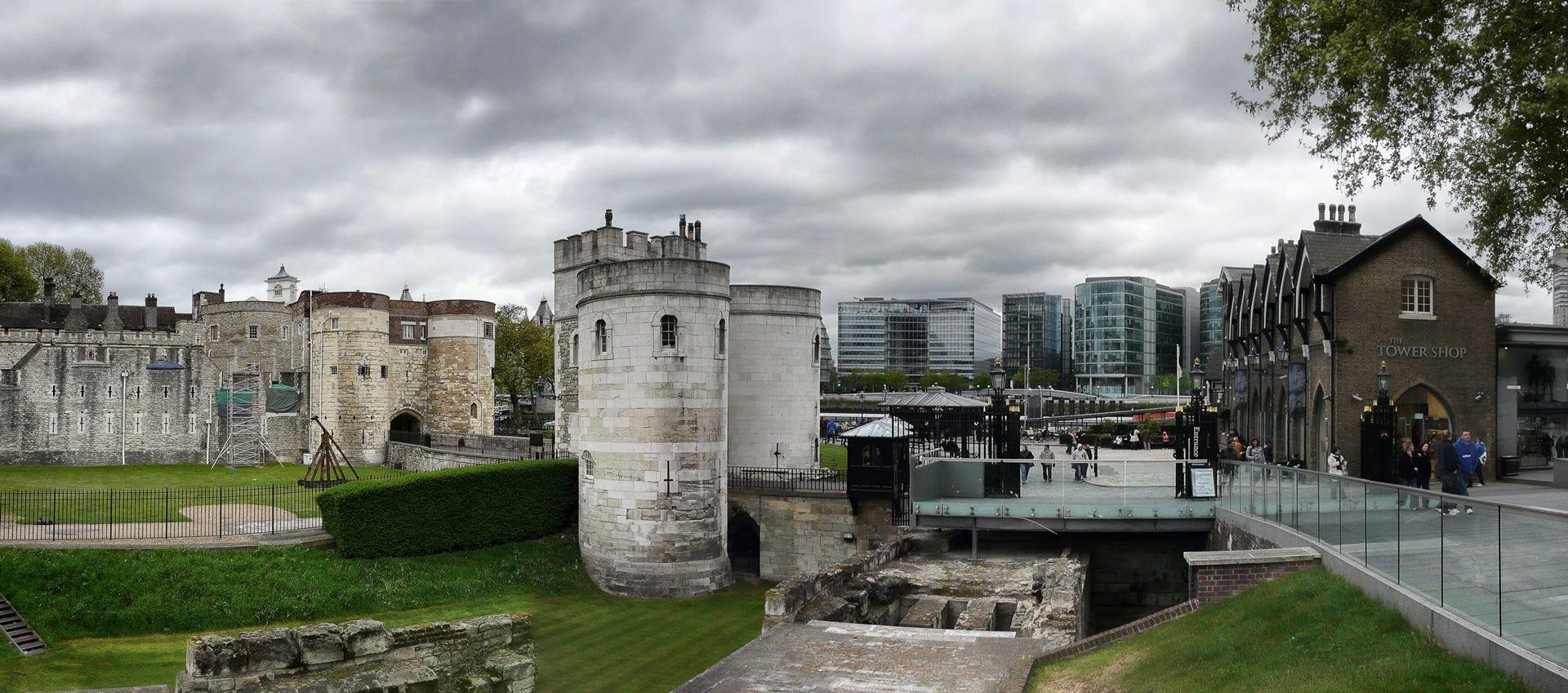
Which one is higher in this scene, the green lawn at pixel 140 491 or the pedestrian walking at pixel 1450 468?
the pedestrian walking at pixel 1450 468

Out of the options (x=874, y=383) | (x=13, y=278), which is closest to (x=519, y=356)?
(x=13, y=278)

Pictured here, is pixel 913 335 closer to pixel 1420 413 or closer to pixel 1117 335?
pixel 1117 335

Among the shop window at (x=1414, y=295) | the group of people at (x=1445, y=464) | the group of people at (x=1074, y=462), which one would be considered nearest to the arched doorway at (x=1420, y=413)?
the shop window at (x=1414, y=295)

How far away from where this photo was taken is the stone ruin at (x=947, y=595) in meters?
15.6

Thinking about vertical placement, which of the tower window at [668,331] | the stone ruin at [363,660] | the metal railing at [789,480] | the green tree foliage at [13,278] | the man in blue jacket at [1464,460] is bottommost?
the stone ruin at [363,660]

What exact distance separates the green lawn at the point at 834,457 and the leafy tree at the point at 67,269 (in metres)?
52.3

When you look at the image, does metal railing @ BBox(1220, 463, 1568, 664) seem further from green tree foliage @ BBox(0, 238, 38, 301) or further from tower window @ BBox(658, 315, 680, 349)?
green tree foliage @ BBox(0, 238, 38, 301)

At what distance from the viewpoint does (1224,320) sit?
159 ft

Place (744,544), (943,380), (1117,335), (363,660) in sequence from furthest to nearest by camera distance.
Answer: (1117,335), (943,380), (744,544), (363,660)

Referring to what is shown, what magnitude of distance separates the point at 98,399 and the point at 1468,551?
52717 millimetres

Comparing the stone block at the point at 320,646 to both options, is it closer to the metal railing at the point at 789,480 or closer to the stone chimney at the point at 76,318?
the metal railing at the point at 789,480

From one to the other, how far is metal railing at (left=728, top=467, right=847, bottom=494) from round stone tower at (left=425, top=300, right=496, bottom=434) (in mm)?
25269

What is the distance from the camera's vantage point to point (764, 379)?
32500 mm

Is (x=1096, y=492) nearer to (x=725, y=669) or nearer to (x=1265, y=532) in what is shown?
(x=1265, y=532)
